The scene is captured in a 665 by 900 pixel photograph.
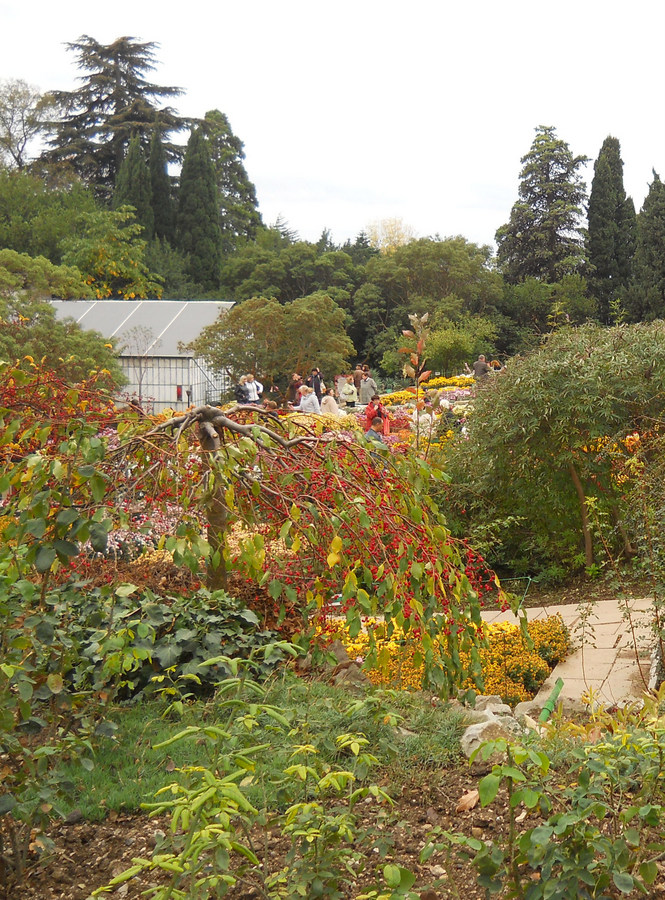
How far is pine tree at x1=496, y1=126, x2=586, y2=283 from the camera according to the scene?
3531 centimetres

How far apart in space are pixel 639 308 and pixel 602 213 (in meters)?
4.84

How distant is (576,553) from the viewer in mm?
8000

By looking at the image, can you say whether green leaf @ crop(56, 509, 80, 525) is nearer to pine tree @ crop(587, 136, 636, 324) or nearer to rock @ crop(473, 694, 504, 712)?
rock @ crop(473, 694, 504, 712)

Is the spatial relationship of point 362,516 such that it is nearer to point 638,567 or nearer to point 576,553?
point 638,567

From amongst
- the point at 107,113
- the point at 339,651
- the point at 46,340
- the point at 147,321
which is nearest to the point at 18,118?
the point at 107,113

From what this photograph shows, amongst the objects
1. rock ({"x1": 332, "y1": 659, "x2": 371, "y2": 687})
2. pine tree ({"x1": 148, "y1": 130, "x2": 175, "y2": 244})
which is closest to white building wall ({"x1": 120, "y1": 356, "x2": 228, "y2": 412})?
rock ({"x1": 332, "y1": 659, "x2": 371, "y2": 687})

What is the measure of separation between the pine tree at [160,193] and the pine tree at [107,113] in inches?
81.6

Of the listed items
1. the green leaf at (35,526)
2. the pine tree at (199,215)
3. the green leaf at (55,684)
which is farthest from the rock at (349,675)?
the pine tree at (199,215)

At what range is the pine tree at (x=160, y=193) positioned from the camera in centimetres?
3728

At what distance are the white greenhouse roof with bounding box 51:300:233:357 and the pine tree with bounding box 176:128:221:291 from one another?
480 inches

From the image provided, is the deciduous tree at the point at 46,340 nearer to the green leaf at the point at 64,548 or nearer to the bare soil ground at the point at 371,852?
the bare soil ground at the point at 371,852

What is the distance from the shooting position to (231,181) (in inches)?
1721

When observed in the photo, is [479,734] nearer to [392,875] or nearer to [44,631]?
[392,875]

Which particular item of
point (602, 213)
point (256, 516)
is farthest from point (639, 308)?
point (256, 516)
